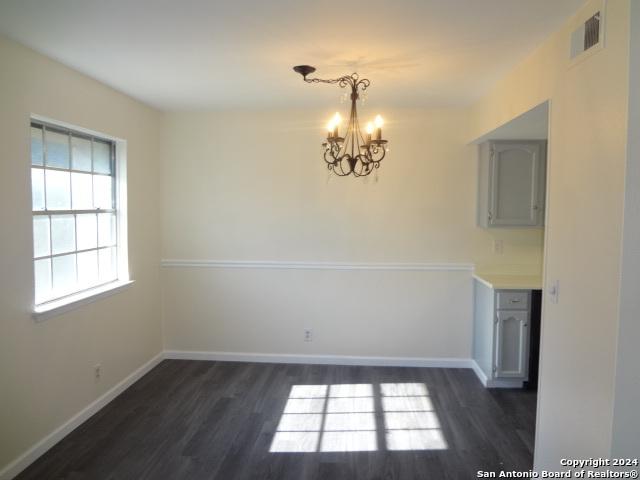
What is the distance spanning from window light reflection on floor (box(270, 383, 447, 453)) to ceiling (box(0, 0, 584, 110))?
2465 mm

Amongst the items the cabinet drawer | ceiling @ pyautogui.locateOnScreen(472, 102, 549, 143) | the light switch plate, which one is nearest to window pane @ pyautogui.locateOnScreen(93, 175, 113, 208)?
ceiling @ pyautogui.locateOnScreen(472, 102, 549, 143)

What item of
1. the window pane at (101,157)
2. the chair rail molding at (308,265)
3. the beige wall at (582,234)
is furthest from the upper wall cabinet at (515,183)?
the window pane at (101,157)

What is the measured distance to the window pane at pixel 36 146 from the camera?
277 centimetres

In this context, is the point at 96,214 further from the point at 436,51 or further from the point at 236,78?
the point at 436,51

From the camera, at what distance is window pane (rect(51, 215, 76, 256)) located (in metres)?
2.97

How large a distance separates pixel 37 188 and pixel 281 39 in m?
1.83

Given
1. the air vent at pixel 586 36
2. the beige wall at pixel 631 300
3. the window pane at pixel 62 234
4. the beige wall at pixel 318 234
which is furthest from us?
the beige wall at pixel 318 234

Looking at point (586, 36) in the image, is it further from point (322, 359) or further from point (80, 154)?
point (322, 359)

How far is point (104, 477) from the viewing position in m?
2.51

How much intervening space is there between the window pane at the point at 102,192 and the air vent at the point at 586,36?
10.9 ft

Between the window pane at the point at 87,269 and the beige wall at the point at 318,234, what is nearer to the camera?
the window pane at the point at 87,269

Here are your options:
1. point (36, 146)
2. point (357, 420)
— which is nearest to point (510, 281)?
point (357, 420)

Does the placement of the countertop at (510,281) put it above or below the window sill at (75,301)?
above

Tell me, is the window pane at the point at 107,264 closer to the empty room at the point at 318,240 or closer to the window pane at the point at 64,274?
the empty room at the point at 318,240
